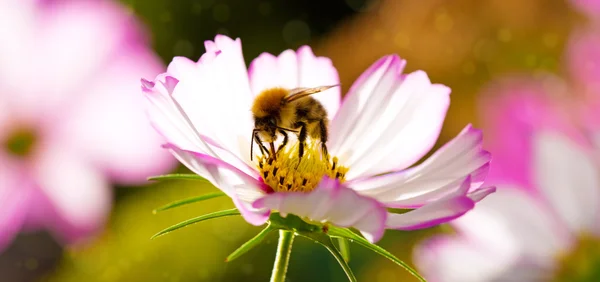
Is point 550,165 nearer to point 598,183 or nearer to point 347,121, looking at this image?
point 598,183

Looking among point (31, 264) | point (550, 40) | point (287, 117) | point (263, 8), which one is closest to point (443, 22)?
point (550, 40)

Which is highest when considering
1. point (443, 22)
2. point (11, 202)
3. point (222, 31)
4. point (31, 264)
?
point (443, 22)

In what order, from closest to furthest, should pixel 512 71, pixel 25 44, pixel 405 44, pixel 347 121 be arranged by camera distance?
pixel 347 121, pixel 25 44, pixel 512 71, pixel 405 44

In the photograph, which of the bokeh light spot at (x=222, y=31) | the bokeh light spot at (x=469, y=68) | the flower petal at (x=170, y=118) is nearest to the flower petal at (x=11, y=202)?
the flower petal at (x=170, y=118)

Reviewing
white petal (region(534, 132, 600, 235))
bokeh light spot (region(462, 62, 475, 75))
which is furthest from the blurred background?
white petal (region(534, 132, 600, 235))

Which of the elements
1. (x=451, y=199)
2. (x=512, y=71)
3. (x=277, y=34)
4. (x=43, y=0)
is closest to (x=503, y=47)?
(x=512, y=71)

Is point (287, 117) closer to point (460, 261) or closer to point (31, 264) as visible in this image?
point (460, 261)

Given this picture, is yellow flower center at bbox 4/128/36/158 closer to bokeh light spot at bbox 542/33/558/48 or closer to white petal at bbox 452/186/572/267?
A: white petal at bbox 452/186/572/267
